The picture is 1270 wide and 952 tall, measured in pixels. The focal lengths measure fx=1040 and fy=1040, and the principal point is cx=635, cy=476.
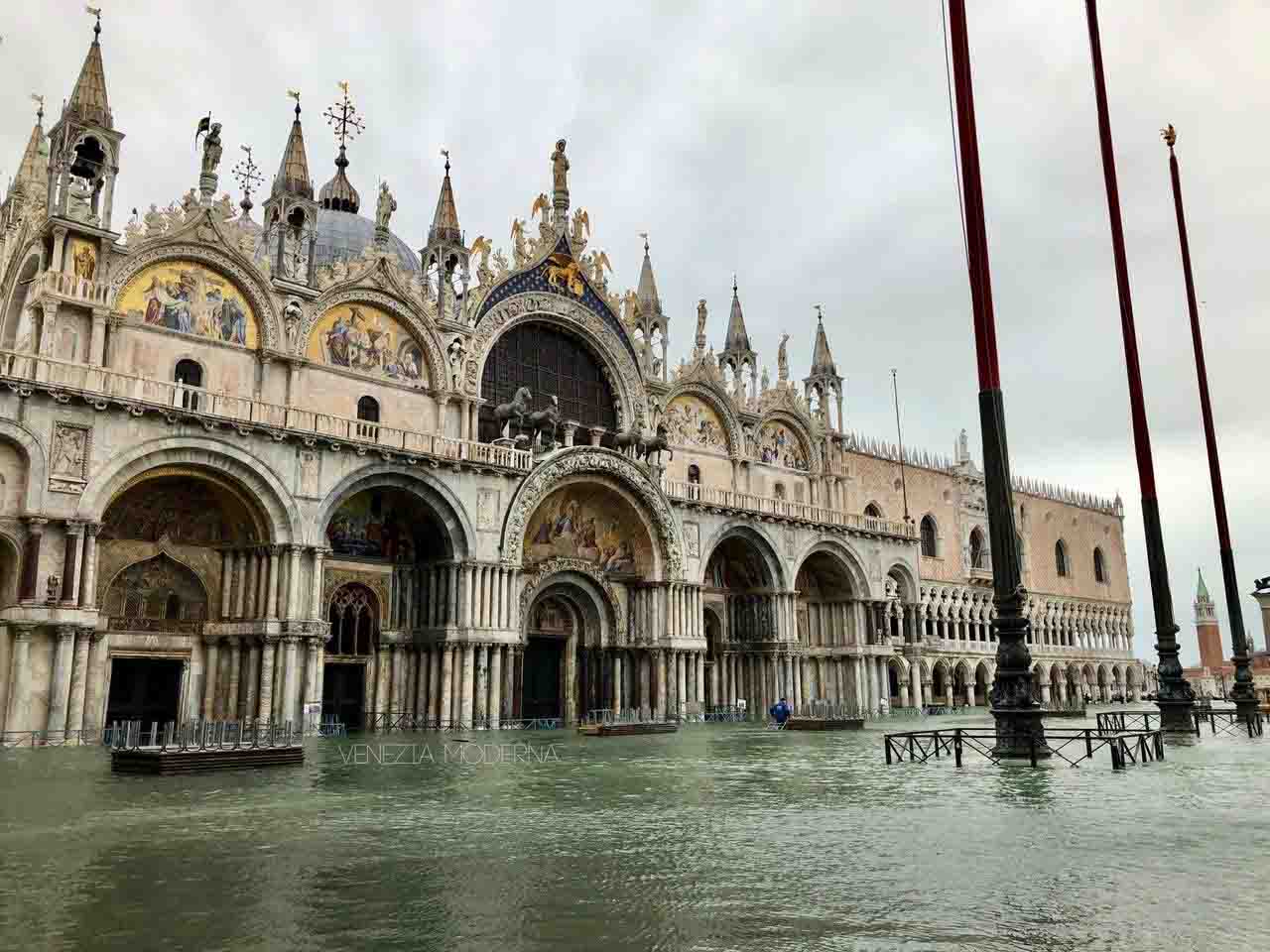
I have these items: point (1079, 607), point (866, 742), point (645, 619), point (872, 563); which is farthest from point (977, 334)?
point (1079, 607)

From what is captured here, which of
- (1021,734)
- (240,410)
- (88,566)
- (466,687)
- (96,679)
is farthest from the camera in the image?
(466,687)

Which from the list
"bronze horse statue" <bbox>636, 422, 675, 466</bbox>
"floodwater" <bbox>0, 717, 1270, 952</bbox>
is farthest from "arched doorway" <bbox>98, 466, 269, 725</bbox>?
"bronze horse statue" <bbox>636, 422, 675, 466</bbox>

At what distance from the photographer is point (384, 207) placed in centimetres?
3859

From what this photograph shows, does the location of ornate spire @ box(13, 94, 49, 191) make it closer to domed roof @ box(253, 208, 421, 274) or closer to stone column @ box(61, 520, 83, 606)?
domed roof @ box(253, 208, 421, 274)

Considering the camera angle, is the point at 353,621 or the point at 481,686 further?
the point at 353,621

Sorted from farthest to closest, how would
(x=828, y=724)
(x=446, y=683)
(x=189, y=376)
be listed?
(x=828, y=724)
(x=446, y=683)
(x=189, y=376)

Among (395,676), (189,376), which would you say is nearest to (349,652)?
(395,676)

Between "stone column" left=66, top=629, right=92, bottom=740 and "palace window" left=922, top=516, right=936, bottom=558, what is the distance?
157 ft

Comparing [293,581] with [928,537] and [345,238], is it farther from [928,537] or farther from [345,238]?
[928,537]

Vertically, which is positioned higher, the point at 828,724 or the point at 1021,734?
the point at 1021,734

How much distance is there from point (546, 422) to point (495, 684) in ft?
32.3

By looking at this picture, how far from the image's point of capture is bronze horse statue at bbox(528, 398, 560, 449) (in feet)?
126

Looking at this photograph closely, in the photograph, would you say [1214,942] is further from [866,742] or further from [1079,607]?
[1079,607]

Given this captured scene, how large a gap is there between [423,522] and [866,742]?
17205 millimetres
